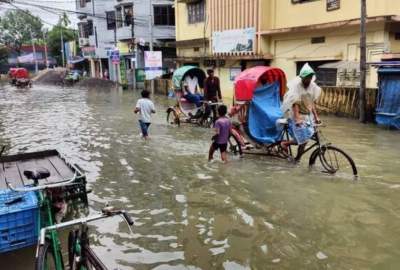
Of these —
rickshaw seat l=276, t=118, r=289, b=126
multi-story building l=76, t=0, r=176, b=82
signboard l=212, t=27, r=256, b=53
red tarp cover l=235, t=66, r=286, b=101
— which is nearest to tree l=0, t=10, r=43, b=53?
multi-story building l=76, t=0, r=176, b=82

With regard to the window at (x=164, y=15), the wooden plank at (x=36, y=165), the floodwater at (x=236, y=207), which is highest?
the window at (x=164, y=15)

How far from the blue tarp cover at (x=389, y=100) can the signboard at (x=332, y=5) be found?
5.08 meters

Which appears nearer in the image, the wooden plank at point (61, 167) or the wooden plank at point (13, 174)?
the wooden plank at point (13, 174)

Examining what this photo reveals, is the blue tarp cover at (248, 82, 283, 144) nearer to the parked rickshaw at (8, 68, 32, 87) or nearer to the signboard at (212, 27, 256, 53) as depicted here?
the signboard at (212, 27, 256, 53)

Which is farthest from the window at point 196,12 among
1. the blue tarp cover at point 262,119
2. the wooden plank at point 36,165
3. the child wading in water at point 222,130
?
the wooden plank at point 36,165

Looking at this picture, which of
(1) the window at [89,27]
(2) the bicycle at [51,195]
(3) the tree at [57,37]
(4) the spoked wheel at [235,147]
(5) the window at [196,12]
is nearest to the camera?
(2) the bicycle at [51,195]

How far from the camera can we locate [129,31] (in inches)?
1481

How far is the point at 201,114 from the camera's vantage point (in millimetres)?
14297

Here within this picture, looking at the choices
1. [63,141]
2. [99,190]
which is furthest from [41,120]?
[99,190]

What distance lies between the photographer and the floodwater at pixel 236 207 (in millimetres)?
4867

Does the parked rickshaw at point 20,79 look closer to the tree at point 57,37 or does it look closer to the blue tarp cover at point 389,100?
the tree at point 57,37

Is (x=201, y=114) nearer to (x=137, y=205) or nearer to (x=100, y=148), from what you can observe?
(x=100, y=148)

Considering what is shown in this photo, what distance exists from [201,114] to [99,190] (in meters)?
7.24

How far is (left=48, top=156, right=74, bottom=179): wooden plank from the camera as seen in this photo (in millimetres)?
6302
